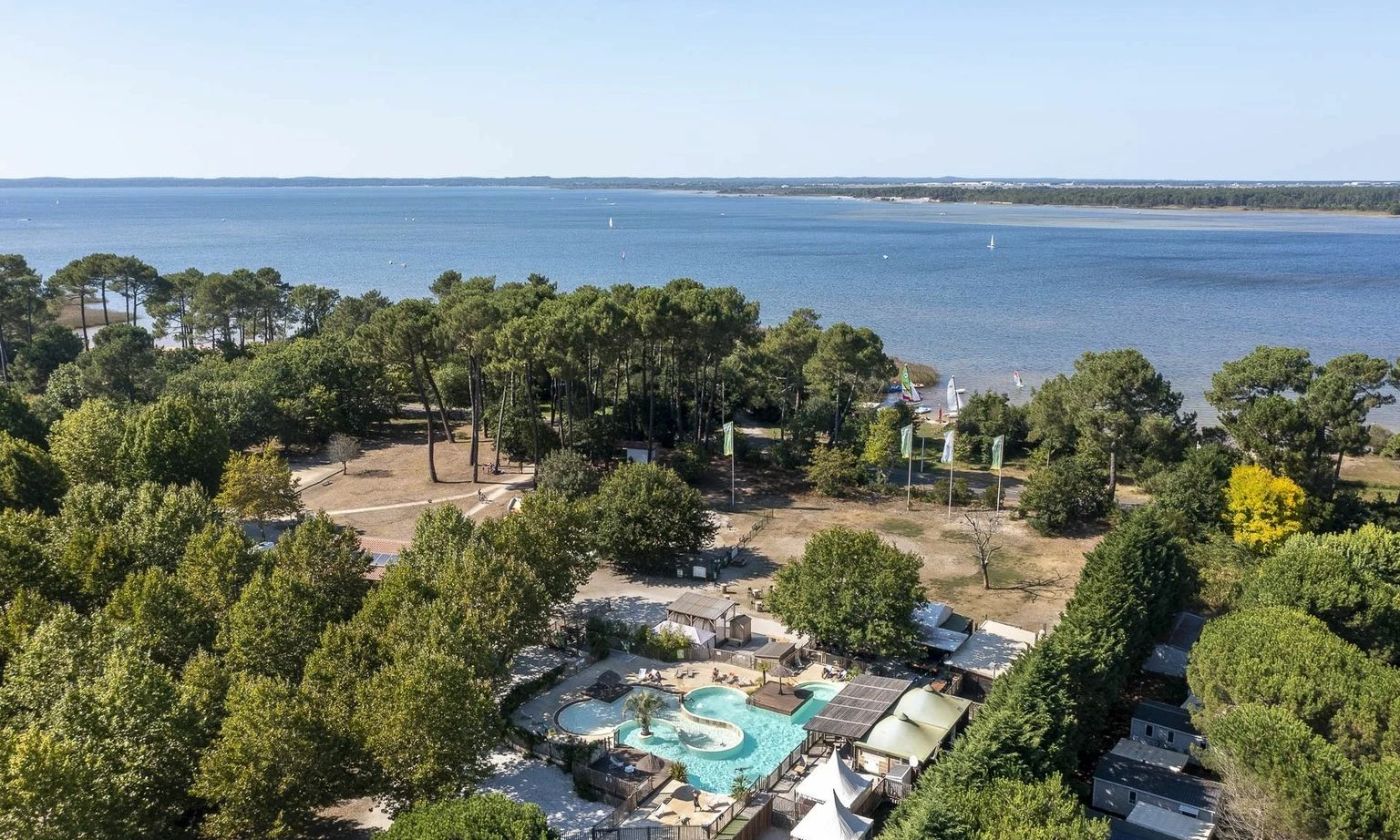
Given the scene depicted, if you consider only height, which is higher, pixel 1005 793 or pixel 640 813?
pixel 1005 793

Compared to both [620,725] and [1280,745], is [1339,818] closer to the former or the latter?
[1280,745]

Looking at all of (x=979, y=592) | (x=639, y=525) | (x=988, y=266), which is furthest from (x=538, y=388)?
Answer: (x=988, y=266)

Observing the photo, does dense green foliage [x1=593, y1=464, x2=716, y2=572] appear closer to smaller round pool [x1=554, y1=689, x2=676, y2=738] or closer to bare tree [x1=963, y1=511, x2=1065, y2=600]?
smaller round pool [x1=554, y1=689, x2=676, y2=738]

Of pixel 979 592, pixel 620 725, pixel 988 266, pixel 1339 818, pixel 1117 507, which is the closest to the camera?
pixel 1339 818

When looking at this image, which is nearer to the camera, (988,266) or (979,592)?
(979,592)

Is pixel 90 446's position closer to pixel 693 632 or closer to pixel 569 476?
pixel 569 476

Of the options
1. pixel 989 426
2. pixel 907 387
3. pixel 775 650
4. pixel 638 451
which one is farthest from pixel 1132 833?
pixel 989 426

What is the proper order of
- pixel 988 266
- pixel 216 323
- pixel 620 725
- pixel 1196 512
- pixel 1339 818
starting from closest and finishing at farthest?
pixel 1339 818, pixel 620 725, pixel 1196 512, pixel 216 323, pixel 988 266

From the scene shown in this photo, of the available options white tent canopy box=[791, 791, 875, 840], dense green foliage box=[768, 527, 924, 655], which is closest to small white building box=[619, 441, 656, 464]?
dense green foliage box=[768, 527, 924, 655]
